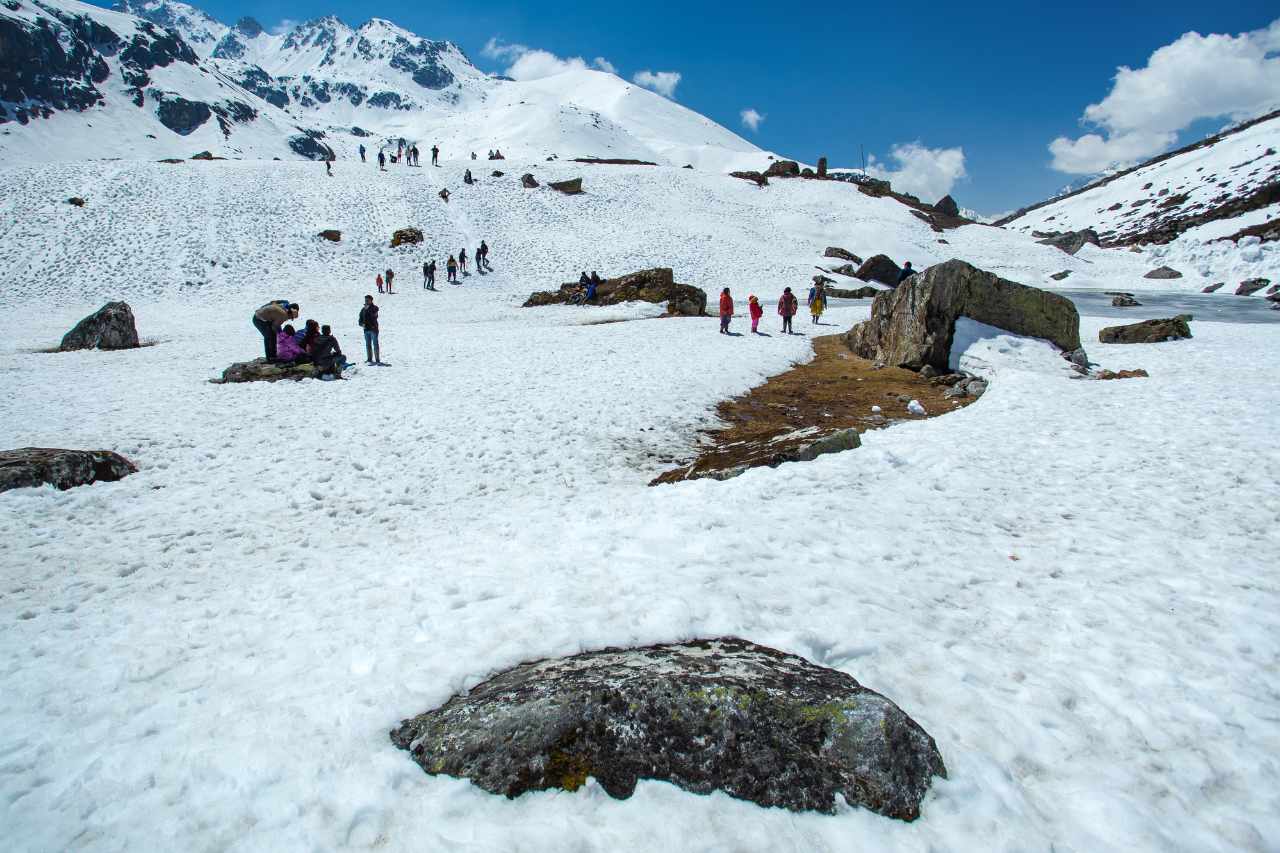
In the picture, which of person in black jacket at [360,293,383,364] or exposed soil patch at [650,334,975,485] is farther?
person in black jacket at [360,293,383,364]

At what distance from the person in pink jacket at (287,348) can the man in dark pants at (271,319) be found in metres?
0.15

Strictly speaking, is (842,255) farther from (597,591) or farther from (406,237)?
(597,591)

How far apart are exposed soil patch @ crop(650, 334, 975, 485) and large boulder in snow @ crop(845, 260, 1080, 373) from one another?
93 cm

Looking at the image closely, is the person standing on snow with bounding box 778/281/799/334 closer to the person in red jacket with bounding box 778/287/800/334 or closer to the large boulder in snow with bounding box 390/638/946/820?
the person in red jacket with bounding box 778/287/800/334

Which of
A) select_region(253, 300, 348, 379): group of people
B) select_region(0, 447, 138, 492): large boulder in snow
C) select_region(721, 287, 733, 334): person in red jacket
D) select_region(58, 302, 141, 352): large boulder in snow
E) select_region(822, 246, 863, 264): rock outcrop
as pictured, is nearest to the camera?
select_region(0, 447, 138, 492): large boulder in snow

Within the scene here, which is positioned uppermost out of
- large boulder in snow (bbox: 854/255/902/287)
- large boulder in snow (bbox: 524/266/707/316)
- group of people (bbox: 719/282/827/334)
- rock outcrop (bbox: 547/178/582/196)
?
rock outcrop (bbox: 547/178/582/196)

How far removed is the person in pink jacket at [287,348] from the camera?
16.2m

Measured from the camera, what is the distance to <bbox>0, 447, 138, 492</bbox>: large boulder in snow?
26.8 ft

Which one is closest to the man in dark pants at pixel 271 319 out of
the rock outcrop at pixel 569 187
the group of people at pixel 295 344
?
the group of people at pixel 295 344

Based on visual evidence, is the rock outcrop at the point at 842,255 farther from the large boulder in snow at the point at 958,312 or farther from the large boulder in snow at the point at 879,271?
the large boulder in snow at the point at 958,312

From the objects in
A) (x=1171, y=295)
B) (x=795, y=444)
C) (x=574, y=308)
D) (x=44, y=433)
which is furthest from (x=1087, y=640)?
(x=1171, y=295)

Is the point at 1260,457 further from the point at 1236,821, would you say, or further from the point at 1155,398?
the point at 1236,821

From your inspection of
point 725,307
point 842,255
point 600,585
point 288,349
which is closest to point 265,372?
point 288,349

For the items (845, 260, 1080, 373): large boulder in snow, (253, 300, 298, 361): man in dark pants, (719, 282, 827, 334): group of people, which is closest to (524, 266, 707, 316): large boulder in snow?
(719, 282, 827, 334): group of people
